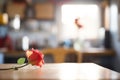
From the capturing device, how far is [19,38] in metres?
5.55

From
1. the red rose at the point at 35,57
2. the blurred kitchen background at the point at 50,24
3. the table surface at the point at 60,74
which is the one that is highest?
the blurred kitchen background at the point at 50,24

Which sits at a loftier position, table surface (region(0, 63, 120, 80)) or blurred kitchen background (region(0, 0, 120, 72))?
blurred kitchen background (region(0, 0, 120, 72))

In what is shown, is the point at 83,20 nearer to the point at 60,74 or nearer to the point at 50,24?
the point at 50,24

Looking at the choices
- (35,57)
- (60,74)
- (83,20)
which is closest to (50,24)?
(83,20)

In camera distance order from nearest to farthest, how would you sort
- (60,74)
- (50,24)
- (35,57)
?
(60,74)
(35,57)
(50,24)

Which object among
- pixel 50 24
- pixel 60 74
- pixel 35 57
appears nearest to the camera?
pixel 60 74

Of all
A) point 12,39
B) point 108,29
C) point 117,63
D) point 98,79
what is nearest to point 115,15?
point 108,29

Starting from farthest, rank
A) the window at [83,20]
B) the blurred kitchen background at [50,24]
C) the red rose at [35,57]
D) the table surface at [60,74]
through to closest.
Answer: the window at [83,20] → the blurred kitchen background at [50,24] → the red rose at [35,57] → the table surface at [60,74]

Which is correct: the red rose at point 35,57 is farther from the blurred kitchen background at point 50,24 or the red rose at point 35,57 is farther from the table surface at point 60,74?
the blurred kitchen background at point 50,24

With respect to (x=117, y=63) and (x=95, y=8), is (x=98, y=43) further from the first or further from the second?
(x=117, y=63)

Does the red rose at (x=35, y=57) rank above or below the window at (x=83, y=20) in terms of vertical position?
below

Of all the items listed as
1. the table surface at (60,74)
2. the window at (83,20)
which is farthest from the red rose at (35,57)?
the window at (83,20)

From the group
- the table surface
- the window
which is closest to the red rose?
the table surface

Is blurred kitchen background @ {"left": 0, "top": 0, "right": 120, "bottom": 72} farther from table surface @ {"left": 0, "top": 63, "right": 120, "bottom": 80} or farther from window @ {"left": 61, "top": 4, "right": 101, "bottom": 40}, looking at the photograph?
table surface @ {"left": 0, "top": 63, "right": 120, "bottom": 80}
